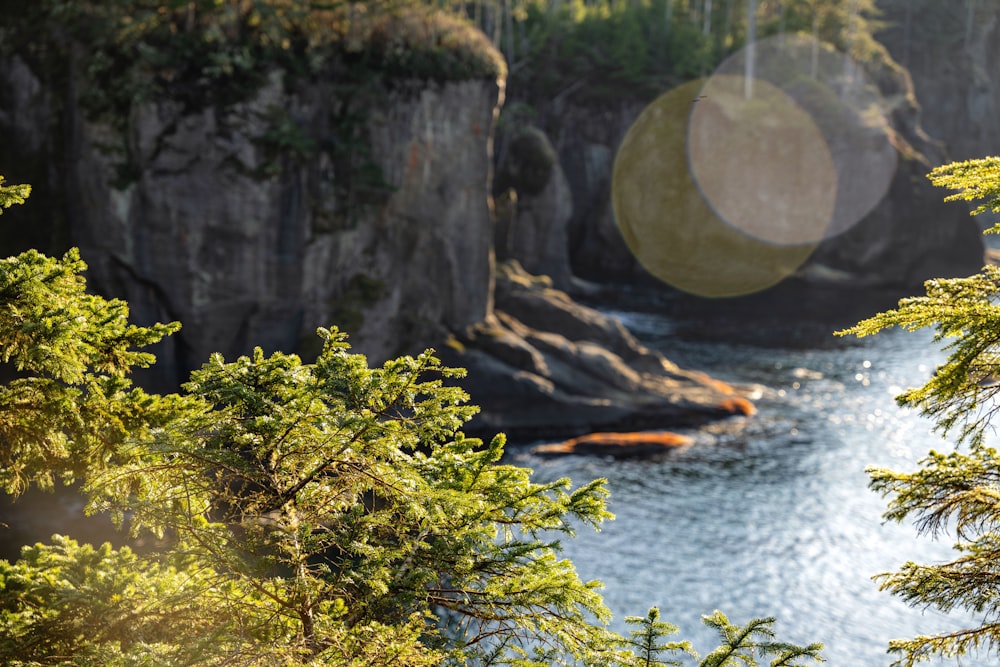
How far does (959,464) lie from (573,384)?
34905 mm

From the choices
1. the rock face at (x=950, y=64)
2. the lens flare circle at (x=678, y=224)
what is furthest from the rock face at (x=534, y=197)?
the rock face at (x=950, y=64)

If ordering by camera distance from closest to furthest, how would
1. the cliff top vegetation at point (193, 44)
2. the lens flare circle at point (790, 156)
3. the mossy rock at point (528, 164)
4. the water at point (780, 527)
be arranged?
the water at point (780, 527)
the cliff top vegetation at point (193, 44)
the mossy rock at point (528, 164)
the lens flare circle at point (790, 156)

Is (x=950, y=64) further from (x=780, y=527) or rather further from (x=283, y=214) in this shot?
(x=283, y=214)

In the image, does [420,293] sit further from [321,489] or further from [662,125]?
[662,125]

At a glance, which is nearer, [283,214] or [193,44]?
[193,44]

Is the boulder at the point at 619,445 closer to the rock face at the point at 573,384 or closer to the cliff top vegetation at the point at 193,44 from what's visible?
the rock face at the point at 573,384

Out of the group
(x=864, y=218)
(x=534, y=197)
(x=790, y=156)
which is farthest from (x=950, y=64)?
(x=534, y=197)

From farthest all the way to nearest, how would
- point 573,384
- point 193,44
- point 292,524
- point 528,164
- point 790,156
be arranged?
point 790,156, point 528,164, point 573,384, point 193,44, point 292,524

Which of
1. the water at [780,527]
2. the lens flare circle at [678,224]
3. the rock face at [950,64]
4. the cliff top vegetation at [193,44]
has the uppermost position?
the rock face at [950,64]

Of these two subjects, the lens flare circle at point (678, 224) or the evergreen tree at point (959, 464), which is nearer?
the evergreen tree at point (959, 464)

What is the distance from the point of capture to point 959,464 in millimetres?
8781

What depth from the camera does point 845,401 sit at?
4603cm

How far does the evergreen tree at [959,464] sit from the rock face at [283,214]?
3211 centimetres

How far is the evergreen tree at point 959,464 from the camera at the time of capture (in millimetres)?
8062
